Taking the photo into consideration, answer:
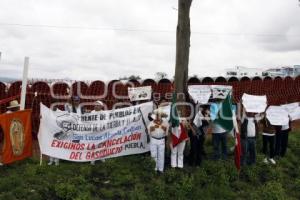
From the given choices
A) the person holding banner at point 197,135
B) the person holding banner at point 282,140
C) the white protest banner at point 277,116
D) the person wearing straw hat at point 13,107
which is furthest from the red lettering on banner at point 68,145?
the person holding banner at point 282,140

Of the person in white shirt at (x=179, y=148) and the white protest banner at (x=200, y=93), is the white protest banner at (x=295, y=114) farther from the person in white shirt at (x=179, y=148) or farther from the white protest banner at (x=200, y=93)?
the person in white shirt at (x=179, y=148)

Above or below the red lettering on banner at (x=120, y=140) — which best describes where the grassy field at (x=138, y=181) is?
below

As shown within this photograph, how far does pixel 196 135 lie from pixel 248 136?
4.92ft

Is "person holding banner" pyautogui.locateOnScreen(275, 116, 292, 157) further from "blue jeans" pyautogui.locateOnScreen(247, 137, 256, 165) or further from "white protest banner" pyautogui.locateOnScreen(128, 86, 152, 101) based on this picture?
"white protest banner" pyautogui.locateOnScreen(128, 86, 152, 101)

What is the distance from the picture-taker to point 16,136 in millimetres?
10219

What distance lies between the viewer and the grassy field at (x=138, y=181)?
9250mm

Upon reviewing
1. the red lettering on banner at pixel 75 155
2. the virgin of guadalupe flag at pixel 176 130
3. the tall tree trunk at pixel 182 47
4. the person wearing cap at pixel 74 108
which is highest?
the tall tree trunk at pixel 182 47

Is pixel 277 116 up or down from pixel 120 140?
up

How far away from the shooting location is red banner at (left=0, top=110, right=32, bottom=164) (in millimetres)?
9977

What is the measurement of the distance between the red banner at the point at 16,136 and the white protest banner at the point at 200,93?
16.5ft

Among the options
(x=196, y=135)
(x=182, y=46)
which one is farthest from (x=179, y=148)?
(x=182, y=46)

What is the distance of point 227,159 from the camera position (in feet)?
38.4

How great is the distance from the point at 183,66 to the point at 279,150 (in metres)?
3.93

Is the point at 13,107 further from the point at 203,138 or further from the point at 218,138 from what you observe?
the point at 218,138
